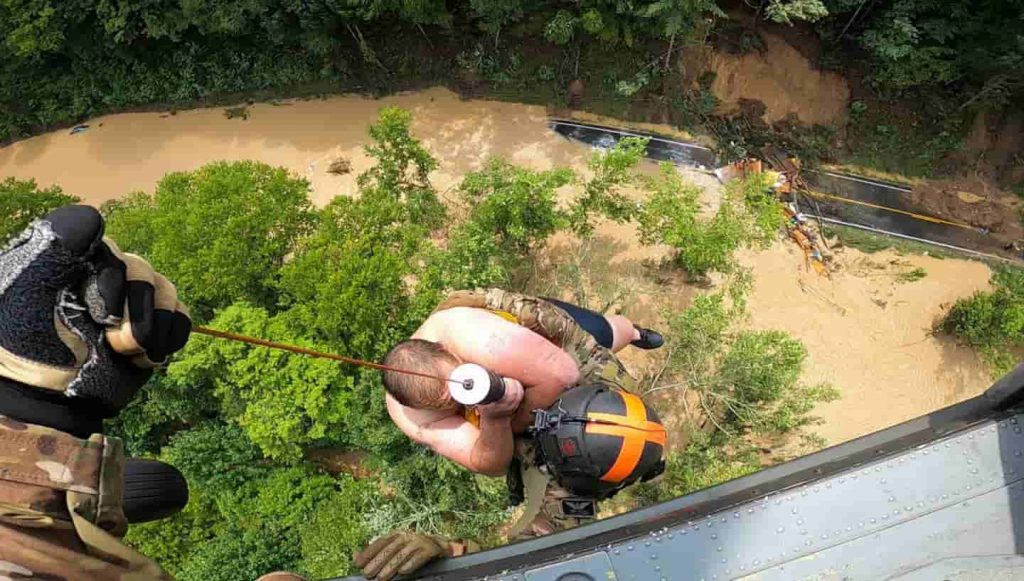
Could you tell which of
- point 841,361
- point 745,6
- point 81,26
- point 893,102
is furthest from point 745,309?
point 81,26

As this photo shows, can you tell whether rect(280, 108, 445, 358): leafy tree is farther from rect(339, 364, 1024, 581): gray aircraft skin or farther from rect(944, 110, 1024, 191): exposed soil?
rect(944, 110, 1024, 191): exposed soil

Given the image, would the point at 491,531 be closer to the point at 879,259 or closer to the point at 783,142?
the point at 879,259

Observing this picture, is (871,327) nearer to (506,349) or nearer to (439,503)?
(439,503)

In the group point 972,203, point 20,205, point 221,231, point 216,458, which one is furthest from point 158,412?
point 972,203

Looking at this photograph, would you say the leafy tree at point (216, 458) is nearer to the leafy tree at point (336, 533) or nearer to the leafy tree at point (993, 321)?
the leafy tree at point (336, 533)

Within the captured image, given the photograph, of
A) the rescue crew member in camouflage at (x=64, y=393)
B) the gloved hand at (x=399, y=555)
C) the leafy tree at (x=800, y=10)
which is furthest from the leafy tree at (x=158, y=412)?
the leafy tree at (x=800, y=10)

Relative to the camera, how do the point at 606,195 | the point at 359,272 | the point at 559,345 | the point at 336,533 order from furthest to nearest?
1. the point at 606,195
2. the point at 359,272
3. the point at 336,533
4. the point at 559,345
